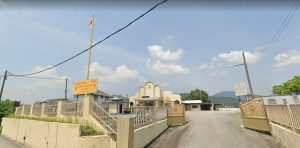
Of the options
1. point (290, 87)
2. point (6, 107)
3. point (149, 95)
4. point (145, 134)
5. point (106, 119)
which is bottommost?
point (145, 134)

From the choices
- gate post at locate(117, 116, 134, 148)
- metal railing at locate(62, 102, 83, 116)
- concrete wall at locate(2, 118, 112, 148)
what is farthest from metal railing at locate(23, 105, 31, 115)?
gate post at locate(117, 116, 134, 148)

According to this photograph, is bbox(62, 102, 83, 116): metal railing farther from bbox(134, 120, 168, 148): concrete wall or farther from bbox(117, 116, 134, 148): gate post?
bbox(134, 120, 168, 148): concrete wall

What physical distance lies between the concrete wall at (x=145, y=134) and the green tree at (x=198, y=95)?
207 feet

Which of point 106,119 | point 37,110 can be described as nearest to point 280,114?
point 106,119

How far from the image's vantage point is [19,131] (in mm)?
14711

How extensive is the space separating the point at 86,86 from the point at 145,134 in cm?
465

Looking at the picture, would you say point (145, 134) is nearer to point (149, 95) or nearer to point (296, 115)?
point (296, 115)

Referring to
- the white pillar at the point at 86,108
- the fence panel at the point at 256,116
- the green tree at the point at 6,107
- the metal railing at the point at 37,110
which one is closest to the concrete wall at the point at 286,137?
the fence panel at the point at 256,116

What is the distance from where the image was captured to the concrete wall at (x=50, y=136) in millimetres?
7750

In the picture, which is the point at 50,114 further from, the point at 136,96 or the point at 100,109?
the point at 136,96

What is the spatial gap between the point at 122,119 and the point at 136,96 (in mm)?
31915

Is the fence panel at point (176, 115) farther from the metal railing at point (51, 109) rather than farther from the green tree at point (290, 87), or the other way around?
the green tree at point (290, 87)

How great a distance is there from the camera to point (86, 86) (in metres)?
10.9

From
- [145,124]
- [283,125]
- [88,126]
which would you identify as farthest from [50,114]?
[283,125]
